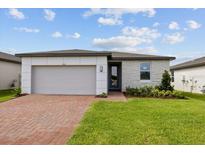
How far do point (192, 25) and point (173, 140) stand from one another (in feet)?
46.9

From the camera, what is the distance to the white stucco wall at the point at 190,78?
19302 mm

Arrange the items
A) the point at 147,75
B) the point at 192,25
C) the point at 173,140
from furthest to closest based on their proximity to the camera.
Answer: the point at 147,75 → the point at 192,25 → the point at 173,140

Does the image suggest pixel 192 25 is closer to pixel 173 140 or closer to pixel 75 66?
pixel 75 66

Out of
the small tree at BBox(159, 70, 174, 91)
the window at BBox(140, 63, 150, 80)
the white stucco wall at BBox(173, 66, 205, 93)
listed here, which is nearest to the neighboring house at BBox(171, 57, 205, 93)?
the white stucco wall at BBox(173, 66, 205, 93)

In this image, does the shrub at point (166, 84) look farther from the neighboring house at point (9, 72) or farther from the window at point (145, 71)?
the neighboring house at point (9, 72)

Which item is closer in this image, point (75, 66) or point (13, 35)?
point (75, 66)

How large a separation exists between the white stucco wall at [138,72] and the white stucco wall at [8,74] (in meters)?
11.8

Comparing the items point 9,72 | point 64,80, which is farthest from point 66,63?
point 9,72

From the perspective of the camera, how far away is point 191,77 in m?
21.4

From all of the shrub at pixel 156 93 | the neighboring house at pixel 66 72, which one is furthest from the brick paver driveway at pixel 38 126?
the shrub at pixel 156 93

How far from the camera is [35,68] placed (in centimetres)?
1545
